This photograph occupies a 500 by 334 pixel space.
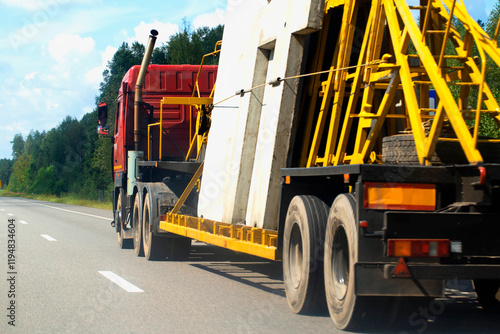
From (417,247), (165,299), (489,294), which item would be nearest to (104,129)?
(165,299)

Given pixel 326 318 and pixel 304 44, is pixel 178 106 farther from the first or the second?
pixel 326 318

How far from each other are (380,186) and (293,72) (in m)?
2.39

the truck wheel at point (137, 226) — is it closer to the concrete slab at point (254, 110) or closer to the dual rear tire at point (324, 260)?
the concrete slab at point (254, 110)

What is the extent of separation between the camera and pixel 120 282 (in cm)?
882

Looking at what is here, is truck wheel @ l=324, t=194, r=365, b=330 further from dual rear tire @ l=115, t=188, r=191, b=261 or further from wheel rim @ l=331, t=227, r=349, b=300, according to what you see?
dual rear tire @ l=115, t=188, r=191, b=261

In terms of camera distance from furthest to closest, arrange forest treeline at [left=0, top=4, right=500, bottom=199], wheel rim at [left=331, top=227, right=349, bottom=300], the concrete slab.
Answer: forest treeline at [left=0, top=4, right=500, bottom=199] < the concrete slab < wheel rim at [left=331, top=227, right=349, bottom=300]

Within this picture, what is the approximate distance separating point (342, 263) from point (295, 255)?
36.2 inches

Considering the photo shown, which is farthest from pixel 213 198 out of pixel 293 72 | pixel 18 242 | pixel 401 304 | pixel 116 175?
pixel 18 242

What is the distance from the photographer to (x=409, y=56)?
613 centimetres

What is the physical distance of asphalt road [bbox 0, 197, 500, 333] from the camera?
19.5 feet

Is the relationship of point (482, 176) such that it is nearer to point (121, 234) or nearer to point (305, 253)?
point (305, 253)

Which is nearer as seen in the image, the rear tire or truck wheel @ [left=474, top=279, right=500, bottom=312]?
the rear tire

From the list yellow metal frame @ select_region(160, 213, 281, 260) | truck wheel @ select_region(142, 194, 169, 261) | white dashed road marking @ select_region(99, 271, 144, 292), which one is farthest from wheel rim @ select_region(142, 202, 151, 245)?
white dashed road marking @ select_region(99, 271, 144, 292)

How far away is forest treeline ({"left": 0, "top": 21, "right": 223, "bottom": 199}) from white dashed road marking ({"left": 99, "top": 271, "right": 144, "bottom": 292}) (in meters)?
6.37
